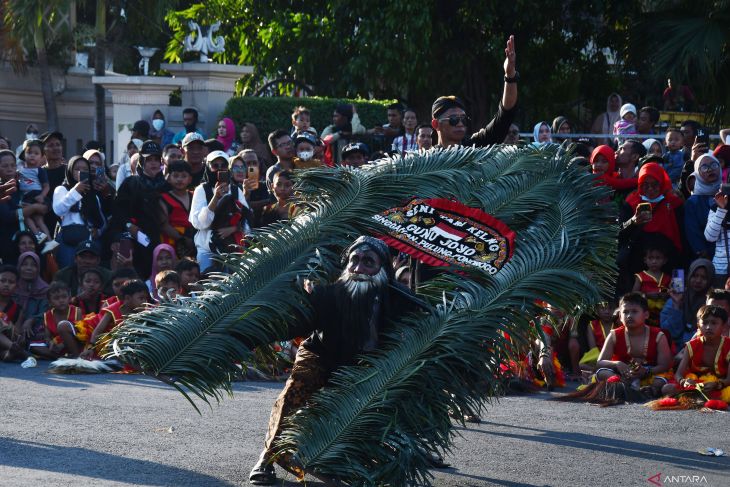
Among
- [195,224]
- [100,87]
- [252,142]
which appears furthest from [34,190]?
[100,87]

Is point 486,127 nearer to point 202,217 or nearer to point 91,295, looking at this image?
point 202,217

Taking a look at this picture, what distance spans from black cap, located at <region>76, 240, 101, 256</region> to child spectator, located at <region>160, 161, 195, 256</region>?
596 millimetres

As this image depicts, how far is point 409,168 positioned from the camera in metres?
6.35

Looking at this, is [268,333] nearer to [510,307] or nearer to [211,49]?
[510,307]

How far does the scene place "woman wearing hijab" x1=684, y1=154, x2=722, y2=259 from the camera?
9.95m

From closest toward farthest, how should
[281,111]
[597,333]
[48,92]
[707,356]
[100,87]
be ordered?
[707,356] < [597,333] < [281,111] < [100,87] < [48,92]

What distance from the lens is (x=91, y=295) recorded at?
10.5 m

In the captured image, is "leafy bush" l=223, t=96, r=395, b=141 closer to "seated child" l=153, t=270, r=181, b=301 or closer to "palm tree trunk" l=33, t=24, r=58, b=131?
"seated child" l=153, t=270, r=181, b=301

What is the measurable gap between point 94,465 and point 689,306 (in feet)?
16.4

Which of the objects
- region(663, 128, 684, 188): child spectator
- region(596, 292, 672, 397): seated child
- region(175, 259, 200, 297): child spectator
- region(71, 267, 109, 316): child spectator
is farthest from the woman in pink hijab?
region(596, 292, 672, 397): seated child

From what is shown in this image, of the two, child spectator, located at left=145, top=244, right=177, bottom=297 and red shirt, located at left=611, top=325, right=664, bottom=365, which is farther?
child spectator, located at left=145, top=244, right=177, bottom=297

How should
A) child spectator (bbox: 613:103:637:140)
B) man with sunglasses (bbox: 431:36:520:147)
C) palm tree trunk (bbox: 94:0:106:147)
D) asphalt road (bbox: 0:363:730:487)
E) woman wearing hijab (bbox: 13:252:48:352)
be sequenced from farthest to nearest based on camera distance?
palm tree trunk (bbox: 94:0:106:147)
child spectator (bbox: 613:103:637:140)
woman wearing hijab (bbox: 13:252:48:352)
man with sunglasses (bbox: 431:36:520:147)
asphalt road (bbox: 0:363:730:487)

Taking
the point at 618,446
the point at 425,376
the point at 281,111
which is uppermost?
the point at 281,111

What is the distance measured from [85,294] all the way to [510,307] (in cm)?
567
